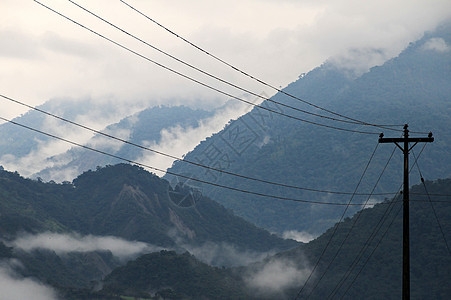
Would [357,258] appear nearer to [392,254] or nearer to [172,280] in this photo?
[392,254]

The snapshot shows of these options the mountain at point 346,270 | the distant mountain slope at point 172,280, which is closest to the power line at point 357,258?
the mountain at point 346,270

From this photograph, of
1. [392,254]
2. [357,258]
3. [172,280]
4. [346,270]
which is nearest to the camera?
[392,254]

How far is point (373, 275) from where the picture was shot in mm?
168625

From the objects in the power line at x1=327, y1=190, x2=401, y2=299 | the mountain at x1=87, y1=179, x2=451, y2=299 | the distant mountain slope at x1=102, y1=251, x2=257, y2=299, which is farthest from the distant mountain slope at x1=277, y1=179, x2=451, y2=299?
the distant mountain slope at x1=102, y1=251, x2=257, y2=299

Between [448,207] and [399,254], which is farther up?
[448,207]

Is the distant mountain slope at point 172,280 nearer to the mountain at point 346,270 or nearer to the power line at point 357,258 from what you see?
the mountain at point 346,270

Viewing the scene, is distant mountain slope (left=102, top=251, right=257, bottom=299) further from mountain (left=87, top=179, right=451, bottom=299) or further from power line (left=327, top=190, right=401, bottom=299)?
power line (left=327, top=190, right=401, bottom=299)

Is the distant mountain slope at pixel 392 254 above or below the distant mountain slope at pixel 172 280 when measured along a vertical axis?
above

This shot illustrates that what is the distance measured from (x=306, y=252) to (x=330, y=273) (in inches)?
775

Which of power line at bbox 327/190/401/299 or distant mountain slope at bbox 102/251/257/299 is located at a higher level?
power line at bbox 327/190/401/299

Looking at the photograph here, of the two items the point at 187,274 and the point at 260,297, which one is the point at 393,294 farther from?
the point at 187,274

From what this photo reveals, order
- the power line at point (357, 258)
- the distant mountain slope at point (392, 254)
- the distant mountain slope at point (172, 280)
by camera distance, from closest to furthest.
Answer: the distant mountain slope at point (392, 254), the distant mountain slope at point (172, 280), the power line at point (357, 258)

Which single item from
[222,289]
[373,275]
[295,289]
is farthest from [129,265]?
[373,275]

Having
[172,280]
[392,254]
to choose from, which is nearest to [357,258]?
[392,254]
